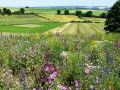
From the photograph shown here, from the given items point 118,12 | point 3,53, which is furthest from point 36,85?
point 118,12

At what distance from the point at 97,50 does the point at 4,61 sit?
266 cm

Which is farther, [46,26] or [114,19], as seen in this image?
[46,26]

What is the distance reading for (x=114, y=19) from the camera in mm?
55250

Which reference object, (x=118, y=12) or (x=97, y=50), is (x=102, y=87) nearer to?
(x=97, y=50)

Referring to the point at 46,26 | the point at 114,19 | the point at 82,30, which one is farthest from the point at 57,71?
the point at 46,26

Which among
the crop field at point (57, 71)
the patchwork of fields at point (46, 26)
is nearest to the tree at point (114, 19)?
the patchwork of fields at point (46, 26)

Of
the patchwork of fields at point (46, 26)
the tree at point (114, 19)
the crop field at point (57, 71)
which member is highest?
the crop field at point (57, 71)

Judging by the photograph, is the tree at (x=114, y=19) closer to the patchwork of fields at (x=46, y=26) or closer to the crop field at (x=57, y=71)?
the patchwork of fields at (x=46, y=26)

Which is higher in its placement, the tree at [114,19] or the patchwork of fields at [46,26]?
the tree at [114,19]

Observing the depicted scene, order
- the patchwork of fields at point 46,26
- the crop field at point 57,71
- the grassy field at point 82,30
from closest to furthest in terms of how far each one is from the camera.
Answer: the crop field at point 57,71
the grassy field at point 82,30
the patchwork of fields at point 46,26

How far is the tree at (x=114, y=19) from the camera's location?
5431 cm

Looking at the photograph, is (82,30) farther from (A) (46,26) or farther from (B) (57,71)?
(B) (57,71)

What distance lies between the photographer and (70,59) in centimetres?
547

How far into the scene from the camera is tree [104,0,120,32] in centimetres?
5431
